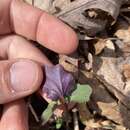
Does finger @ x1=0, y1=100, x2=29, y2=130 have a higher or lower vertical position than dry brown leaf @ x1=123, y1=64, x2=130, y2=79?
lower

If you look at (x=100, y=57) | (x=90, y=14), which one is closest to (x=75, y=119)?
(x=100, y=57)

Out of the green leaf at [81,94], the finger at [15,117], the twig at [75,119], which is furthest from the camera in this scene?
the twig at [75,119]

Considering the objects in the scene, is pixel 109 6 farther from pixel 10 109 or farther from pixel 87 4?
pixel 10 109

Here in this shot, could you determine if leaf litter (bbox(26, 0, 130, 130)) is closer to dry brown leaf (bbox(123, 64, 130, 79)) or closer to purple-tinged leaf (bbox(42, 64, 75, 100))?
dry brown leaf (bbox(123, 64, 130, 79))

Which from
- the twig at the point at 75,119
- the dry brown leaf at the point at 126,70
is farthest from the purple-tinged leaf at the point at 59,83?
the dry brown leaf at the point at 126,70

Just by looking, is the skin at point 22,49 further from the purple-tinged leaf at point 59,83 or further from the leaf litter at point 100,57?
the leaf litter at point 100,57

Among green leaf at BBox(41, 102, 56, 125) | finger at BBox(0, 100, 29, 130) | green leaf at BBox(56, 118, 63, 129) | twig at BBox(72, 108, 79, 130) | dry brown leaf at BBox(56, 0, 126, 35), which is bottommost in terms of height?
twig at BBox(72, 108, 79, 130)

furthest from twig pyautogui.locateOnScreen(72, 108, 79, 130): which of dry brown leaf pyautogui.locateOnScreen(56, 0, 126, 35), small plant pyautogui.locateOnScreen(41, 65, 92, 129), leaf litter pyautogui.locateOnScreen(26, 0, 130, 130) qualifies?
dry brown leaf pyautogui.locateOnScreen(56, 0, 126, 35)
